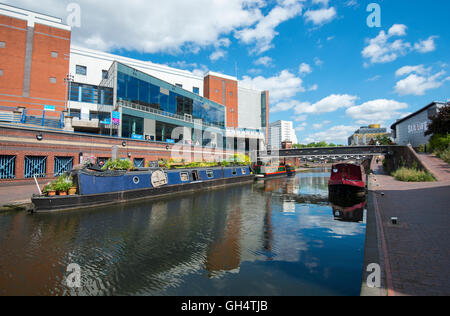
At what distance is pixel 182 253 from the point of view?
22.4ft

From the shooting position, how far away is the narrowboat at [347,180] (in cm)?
1656

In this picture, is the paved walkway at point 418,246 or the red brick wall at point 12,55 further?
the red brick wall at point 12,55

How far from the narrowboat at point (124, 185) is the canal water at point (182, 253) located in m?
0.89

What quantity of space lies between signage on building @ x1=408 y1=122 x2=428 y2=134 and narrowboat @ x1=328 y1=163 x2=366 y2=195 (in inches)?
1236

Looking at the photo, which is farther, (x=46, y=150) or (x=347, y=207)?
(x=46, y=150)

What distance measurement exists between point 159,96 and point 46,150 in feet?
61.6

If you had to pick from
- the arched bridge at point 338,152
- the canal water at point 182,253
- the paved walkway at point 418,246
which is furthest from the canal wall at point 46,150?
the arched bridge at point 338,152

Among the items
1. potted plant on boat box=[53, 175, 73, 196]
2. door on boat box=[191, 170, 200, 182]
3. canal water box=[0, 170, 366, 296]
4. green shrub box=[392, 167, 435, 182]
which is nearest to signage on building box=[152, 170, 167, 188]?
door on boat box=[191, 170, 200, 182]

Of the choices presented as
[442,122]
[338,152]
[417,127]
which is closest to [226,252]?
[442,122]

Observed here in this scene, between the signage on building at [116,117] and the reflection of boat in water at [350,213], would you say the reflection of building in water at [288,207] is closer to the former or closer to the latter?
the reflection of boat in water at [350,213]

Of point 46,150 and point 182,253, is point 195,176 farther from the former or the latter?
point 182,253

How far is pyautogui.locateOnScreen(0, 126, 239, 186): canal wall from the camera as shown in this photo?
1675cm
